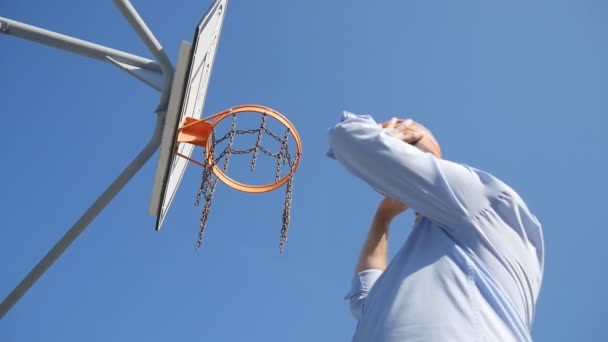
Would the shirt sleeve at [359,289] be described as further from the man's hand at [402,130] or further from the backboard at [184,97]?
the backboard at [184,97]

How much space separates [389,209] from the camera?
8.20 ft

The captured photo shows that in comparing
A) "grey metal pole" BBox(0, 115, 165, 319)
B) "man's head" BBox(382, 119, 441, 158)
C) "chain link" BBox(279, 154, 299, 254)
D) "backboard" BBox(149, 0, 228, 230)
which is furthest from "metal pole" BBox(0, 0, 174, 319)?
"man's head" BBox(382, 119, 441, 158)

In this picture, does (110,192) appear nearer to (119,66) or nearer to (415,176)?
(119,66)

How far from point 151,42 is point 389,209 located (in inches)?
155

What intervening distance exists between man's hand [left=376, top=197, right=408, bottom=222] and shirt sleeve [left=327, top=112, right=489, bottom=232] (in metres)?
0.50

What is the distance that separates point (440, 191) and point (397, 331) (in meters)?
0.47

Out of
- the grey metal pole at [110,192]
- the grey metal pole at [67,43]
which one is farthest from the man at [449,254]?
the grey metal pole at [67,43]

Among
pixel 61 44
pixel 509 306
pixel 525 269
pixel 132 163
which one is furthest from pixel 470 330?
pixel 61 44

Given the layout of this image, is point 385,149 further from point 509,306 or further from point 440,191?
point 509,306

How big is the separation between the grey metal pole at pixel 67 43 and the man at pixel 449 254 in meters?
4.44

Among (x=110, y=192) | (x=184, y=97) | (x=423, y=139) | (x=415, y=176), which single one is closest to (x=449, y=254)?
(x=415, y=176)

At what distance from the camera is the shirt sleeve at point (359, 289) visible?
7.91 ft

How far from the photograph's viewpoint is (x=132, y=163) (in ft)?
19.5

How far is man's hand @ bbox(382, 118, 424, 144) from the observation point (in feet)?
7.27
